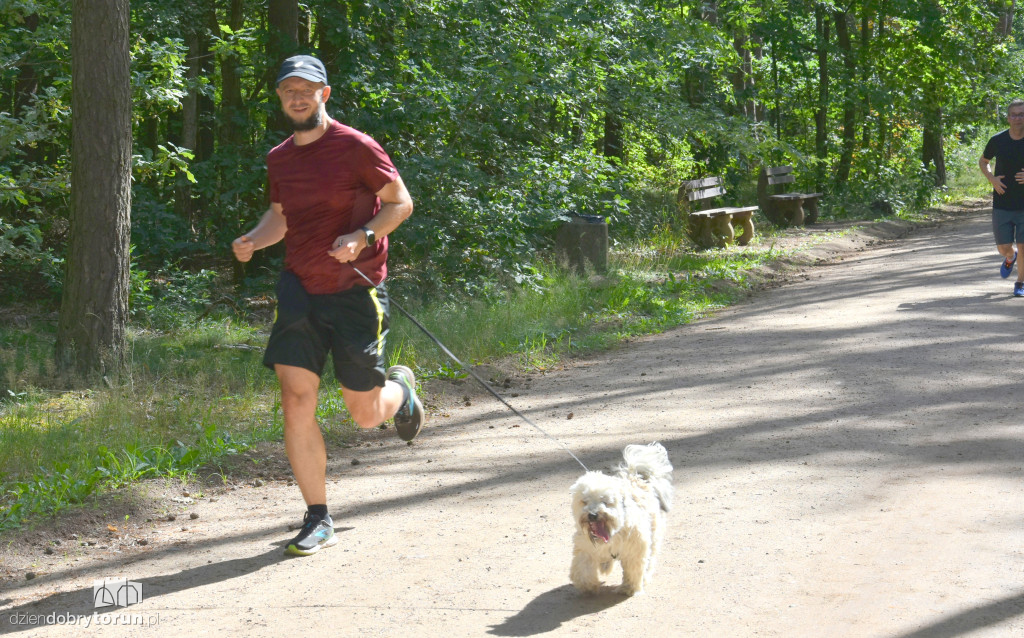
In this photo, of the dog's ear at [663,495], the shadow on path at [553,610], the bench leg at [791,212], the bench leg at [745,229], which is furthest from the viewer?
the bench leg at [791,212]

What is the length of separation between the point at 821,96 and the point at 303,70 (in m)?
22.5

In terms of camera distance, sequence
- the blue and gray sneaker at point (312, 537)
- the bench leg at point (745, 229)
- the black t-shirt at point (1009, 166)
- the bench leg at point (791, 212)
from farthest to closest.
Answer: the bench leg at point (791, 212) < the bench leg at point (745, 229) < the black t-shirt at point (1009, 166) < the blue and gray sneaker at point (312, 537)

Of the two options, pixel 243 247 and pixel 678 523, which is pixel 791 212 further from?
pixel 243 247

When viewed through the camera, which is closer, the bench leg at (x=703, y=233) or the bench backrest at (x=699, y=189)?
the bench leg at (x=703, y=233)

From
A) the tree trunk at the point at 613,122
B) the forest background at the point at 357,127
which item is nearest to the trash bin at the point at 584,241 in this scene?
the forest background at the point at 357,127

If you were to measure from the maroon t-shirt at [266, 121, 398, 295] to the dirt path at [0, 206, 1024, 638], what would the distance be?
1.42 meters

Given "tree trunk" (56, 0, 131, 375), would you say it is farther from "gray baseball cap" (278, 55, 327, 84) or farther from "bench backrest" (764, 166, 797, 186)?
"bench backrest" (764, 166, 797, 186)

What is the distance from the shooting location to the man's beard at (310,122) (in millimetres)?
4805

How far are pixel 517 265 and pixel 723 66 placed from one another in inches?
403

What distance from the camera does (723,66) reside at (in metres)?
20.8

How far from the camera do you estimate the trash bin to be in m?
14.5

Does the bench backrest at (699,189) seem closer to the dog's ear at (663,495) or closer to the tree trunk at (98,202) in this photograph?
the tree trunk at (98,202)

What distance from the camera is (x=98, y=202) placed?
343 inches

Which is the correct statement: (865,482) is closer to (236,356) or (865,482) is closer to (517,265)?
(236,356)
